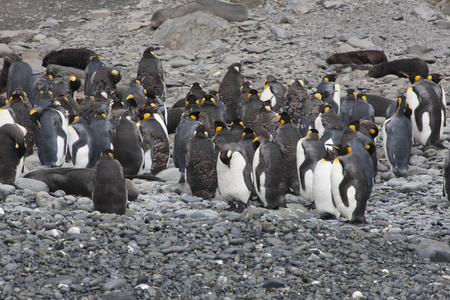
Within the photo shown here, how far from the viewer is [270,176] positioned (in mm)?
6781

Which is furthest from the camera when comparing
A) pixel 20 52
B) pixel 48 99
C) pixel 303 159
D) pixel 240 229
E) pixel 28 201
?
pixel 20 52

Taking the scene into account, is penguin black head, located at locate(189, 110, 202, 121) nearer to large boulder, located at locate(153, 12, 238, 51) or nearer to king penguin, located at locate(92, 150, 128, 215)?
king penguin, located at locate(92, 150, 128, 215)

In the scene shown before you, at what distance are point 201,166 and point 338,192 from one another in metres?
1.65

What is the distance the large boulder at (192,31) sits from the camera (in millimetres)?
16531

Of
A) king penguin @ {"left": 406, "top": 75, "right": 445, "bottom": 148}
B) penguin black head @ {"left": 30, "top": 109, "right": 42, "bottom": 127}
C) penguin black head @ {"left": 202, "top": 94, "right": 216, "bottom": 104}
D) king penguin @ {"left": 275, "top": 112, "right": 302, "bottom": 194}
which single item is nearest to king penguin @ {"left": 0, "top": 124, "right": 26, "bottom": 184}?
penguin black head @ {"left": 30, "top": 109, "right": 42, "bottom": 127}

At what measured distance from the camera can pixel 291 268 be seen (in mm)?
4773

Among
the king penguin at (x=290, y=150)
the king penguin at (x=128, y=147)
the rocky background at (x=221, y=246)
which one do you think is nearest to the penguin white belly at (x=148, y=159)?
the king penguin at (x=128, y=147)

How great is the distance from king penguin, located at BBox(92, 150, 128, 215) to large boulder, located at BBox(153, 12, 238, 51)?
10718 millimetres

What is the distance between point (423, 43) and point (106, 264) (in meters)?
13.4

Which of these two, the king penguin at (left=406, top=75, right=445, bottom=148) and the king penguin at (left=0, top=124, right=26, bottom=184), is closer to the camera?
the king penguin at (left=0, top=124, right=26, bottom=184)

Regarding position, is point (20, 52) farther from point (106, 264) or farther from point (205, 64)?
point (106, 264)

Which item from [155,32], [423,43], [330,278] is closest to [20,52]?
[155,32]

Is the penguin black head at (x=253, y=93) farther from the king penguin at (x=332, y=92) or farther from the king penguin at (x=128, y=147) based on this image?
the king penguin at (x=128, y=147)

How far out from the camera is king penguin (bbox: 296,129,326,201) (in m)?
7.23
